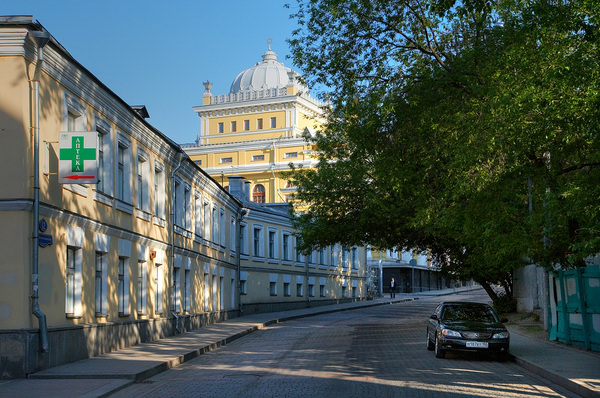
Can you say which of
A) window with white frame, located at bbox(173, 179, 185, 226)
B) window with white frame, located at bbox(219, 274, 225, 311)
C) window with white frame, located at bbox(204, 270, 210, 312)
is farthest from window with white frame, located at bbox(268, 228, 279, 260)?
window with white frame, located at bbox(173, 179, 185, 226)

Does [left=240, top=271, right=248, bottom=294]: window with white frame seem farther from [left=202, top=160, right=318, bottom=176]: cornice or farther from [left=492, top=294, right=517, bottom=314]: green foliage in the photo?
[left=202, top=160, right=318, bottom=176]: cornice

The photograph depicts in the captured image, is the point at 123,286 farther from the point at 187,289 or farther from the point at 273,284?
the point at 273,284

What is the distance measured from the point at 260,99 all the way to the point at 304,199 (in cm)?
5006

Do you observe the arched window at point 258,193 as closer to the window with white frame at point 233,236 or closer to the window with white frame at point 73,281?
the window with white frame at point 233,236

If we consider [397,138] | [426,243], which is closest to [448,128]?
[397,138]

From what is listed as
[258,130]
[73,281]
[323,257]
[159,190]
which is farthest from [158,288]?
[258,130]

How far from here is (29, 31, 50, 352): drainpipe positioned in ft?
47.7

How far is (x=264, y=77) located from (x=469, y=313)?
71096 millimetres

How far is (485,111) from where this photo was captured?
673 inches

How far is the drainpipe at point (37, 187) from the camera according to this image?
14.5 meters

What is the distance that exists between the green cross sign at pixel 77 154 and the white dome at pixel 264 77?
69.5m

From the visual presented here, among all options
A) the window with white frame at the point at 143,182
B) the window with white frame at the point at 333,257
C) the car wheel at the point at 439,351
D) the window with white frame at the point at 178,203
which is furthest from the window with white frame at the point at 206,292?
the window with white frame at the point at 333,257

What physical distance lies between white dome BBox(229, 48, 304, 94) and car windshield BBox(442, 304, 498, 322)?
67135mm

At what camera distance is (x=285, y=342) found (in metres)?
22.8
